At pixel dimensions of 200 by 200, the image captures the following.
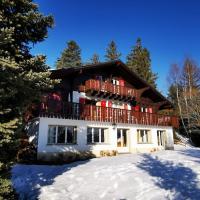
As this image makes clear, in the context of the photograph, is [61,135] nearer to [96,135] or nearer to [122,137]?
[96,135]

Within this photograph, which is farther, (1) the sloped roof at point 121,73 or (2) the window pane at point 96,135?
(2) the window pane at point 96,135

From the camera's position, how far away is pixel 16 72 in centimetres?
942

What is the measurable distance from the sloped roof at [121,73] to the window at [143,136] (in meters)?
5.51

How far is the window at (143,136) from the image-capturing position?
24453 millimetres

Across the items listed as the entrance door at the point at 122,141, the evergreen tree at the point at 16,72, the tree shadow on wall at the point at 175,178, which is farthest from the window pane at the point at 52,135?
the evergreen tree at the point at 16,72

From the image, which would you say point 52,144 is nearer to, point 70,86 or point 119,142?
point 70,86

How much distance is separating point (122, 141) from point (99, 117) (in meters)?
3.95

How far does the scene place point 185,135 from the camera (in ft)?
127

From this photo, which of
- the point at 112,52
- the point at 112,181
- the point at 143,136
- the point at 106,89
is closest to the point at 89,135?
the point at 106,89

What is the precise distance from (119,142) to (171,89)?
26.5 meters

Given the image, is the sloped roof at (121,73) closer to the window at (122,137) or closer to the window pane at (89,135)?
the window pane at (89,135)

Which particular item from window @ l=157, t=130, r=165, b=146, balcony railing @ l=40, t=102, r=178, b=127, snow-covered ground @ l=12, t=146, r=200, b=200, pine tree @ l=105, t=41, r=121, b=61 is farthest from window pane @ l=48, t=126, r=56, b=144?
pine tree @ l=105, t=41, r=121, b=61

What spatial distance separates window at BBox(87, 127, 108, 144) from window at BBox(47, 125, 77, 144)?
5.12ft

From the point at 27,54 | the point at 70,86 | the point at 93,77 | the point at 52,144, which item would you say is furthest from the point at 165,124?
the point at 27,54
